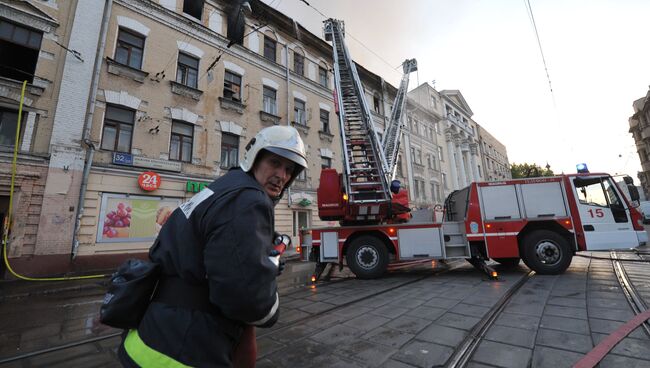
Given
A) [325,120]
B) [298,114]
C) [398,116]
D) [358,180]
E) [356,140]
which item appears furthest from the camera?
[325,120]

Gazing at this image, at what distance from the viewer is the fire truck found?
6.54 meters

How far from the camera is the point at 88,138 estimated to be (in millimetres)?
9062

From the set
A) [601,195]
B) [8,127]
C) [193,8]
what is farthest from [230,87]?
[601,195]

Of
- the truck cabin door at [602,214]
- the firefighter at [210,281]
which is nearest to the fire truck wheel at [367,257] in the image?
the truck cabin door at [602,214]

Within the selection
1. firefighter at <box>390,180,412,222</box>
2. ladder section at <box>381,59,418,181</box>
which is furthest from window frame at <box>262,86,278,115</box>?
firefighter at <box>390,180,412,222</box>

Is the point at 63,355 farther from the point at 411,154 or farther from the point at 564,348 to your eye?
the point at 411,154

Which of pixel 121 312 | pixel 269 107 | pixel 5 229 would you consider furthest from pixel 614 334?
pixel 269 107

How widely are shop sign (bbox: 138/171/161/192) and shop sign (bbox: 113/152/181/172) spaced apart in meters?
0.33

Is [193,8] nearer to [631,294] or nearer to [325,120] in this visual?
[325,120]

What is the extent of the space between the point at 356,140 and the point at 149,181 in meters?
7.87

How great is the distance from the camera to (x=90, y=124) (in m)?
9.20

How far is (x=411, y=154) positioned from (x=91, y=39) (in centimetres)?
2302

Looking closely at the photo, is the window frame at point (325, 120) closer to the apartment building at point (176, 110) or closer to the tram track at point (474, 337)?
the apartment building at point (176, 110)

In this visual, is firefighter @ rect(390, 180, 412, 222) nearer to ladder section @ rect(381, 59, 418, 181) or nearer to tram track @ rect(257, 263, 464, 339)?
tram track @ rect(257, 263, 464, 339)
